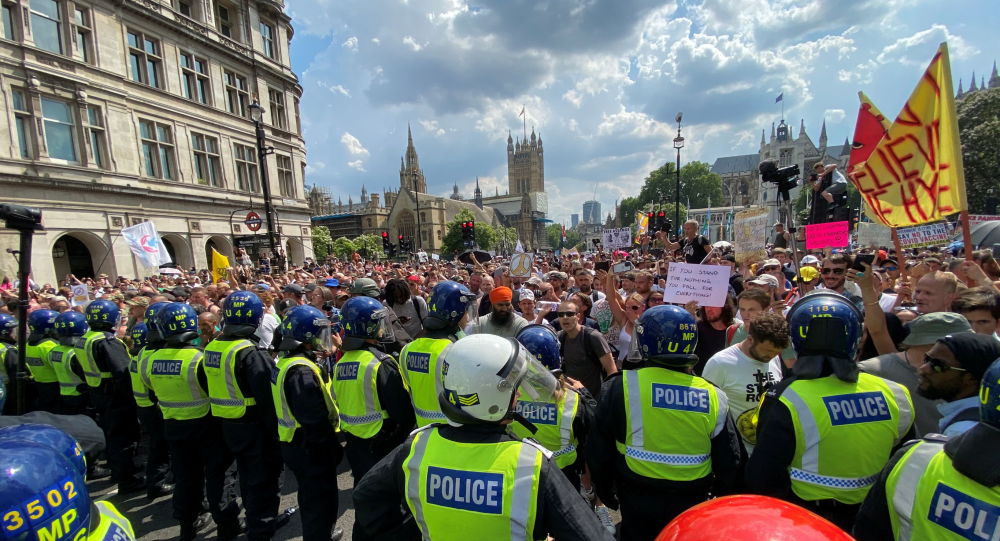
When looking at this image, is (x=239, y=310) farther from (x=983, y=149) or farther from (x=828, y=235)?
(x=983, y=149)

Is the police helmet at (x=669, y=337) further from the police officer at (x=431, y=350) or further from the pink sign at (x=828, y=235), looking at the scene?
the pink sign at (x=828, y=235)

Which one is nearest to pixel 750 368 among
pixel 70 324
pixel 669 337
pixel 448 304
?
pixel 669 337

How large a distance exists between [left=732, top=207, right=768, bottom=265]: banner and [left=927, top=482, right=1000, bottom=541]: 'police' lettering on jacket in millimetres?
6891

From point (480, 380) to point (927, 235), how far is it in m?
13.2

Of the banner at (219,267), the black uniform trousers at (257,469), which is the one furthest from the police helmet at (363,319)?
the banner at (219,267)

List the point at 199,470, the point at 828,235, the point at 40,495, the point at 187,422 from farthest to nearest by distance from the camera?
the point at 828,235 < the point at 199,470 < the point at 187,422 < the point at 40,495

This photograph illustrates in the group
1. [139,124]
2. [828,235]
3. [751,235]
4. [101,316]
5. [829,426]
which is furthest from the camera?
→ [139,124]

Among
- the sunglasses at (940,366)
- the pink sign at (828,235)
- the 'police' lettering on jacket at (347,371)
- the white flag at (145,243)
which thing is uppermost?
the white flag at (145,243)

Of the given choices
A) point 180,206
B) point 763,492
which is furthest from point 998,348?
point 180,206

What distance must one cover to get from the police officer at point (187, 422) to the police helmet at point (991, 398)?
5118 mm

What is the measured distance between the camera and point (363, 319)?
11.3ft

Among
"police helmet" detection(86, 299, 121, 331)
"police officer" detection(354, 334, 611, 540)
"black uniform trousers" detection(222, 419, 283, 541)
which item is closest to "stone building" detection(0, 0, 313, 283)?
"police helmet" detection(86, 299, 121, 331)

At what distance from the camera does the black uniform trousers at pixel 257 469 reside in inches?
153

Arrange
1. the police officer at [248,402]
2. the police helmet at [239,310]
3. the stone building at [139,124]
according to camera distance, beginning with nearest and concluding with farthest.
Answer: the police officer at [248,402] < the police helmet at [239,310] < the stone building at [139,124]
